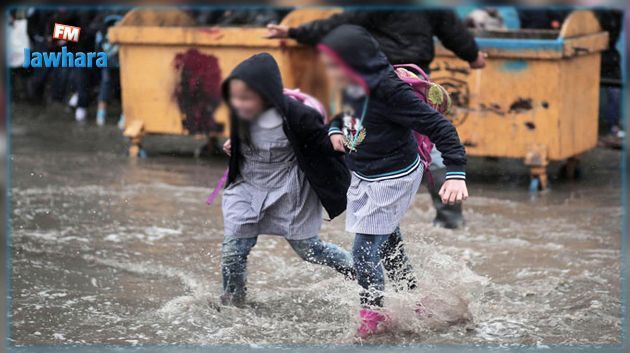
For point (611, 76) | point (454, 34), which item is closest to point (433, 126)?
point (454, 34)

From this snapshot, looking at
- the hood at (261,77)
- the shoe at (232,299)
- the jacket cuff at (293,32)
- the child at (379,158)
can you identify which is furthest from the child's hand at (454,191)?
the jacket cuff at (293,32)

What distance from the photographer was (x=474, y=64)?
6.96m

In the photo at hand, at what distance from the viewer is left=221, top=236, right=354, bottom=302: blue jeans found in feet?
16.0

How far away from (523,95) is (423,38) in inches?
65.3

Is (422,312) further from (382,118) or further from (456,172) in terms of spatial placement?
(382,118)

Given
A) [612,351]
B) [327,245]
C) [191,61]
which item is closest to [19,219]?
[191,61]

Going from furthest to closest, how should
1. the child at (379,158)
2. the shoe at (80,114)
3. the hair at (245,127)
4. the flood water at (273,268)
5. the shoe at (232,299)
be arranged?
1. the shoe at (80,114)
2. the shoe at (232,299)
3. the flood water at (273,268)
4. the hair at (245,127)
5. the child at (379,158)

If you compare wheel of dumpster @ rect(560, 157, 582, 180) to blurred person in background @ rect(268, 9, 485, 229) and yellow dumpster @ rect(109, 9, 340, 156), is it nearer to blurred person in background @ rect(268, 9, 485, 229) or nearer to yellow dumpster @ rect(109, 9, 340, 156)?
blurred person in background @ rect(268, 9, 485, 229)

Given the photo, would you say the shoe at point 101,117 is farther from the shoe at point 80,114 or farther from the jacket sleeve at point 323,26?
the jacket sleeve at point 323,26

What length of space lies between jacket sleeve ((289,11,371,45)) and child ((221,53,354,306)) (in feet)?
6.93

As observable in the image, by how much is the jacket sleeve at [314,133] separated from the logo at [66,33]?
964 millimetres

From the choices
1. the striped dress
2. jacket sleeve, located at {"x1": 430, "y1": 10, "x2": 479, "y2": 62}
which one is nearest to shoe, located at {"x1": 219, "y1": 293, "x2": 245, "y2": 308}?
the striped dress

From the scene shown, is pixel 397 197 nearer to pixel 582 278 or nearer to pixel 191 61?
pixel 582 278

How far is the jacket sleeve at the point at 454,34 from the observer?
6.83m
